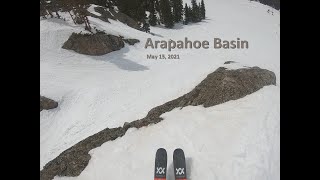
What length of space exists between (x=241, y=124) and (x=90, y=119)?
2.08 meters

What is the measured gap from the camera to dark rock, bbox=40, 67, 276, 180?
6.42 m

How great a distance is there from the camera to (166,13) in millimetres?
6625

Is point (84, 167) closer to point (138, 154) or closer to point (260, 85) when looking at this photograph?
point (138, 154)

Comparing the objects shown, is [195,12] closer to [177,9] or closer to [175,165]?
[177,9]

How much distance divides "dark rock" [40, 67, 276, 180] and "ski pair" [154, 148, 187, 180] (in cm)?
53

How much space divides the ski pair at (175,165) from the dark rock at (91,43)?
170cm

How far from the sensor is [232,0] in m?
6.62

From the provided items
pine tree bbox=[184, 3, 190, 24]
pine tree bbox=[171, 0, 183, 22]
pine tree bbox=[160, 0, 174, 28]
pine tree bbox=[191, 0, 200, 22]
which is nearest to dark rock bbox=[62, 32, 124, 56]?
pine tree bbox=[160, 0, 174, 28]

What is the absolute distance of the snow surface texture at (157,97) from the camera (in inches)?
250

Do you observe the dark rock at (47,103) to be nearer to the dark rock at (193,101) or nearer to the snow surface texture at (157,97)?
the snow surface texture at (157,97)

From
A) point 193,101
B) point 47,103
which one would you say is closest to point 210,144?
point 193,101

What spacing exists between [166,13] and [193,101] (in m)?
1.30

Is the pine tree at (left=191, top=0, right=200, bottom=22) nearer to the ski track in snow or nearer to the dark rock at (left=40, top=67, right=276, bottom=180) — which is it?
the dark rock at (left=40, top=67, right=276, bottom=180)
